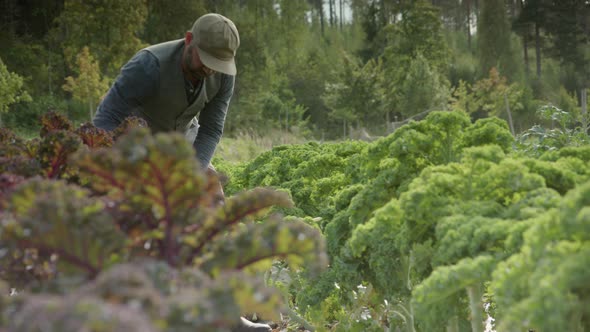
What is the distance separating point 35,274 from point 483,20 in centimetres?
4760

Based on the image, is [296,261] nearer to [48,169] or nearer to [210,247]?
[210,247]

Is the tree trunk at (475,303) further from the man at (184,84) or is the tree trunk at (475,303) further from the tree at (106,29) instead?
the tree at (106,29)

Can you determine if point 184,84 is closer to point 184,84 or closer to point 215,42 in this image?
point 184,84

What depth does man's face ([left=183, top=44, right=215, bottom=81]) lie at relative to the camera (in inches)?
188

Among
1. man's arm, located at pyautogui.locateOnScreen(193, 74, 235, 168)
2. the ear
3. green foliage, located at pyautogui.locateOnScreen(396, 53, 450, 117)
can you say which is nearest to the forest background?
green foliage, located at pyautogui.locateOnScreen(396, 53, 450, 117)

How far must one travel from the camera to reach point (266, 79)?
40500 mm

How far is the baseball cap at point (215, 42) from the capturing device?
449 cm

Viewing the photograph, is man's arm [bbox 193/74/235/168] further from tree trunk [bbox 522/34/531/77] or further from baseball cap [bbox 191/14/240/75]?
tree trunk [bbox 522/34/531/77]

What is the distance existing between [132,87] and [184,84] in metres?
0.45

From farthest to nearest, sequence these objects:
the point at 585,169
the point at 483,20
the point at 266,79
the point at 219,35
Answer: the point at 483,20, the point at 266,79, the point at 219,35, the point at 585,169

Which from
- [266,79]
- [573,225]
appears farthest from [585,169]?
[266,79]

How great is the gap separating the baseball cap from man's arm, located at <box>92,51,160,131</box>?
0.52 meters

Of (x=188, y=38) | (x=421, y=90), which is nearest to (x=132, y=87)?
(x=188, y=38)

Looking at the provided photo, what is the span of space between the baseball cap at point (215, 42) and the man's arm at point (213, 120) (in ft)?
2.30
